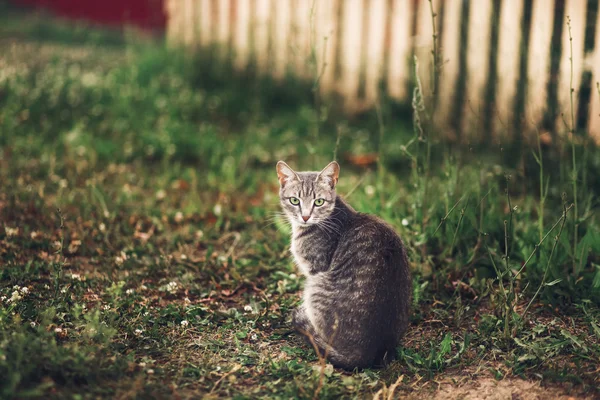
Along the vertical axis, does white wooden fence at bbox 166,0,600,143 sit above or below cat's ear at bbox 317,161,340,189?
above

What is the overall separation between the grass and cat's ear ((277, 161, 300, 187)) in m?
0.40

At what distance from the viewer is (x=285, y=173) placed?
12.8ft

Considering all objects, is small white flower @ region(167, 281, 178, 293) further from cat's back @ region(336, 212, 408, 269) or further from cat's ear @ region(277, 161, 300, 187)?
cat's back @ region(336, 212, 408, 269)

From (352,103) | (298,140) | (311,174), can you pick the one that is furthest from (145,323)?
(352,103)

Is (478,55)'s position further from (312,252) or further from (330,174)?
(312,252)

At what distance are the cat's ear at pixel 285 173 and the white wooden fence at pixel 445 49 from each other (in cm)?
99

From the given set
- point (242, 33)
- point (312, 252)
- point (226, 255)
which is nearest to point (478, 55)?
point (242, 33)

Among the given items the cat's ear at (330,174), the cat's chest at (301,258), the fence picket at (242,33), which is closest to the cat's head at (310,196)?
the cat's ear at (330,174)

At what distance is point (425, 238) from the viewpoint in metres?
3.98

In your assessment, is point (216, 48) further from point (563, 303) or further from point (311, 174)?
point (563, 303)

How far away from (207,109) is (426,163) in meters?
3.42

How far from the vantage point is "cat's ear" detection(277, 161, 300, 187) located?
383cm

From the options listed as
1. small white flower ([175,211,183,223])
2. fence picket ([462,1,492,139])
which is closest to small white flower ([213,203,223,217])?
small white flower ([175,211,183,223])

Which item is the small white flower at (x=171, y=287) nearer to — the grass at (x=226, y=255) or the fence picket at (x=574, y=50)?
the grass at (x=226, y=255)
